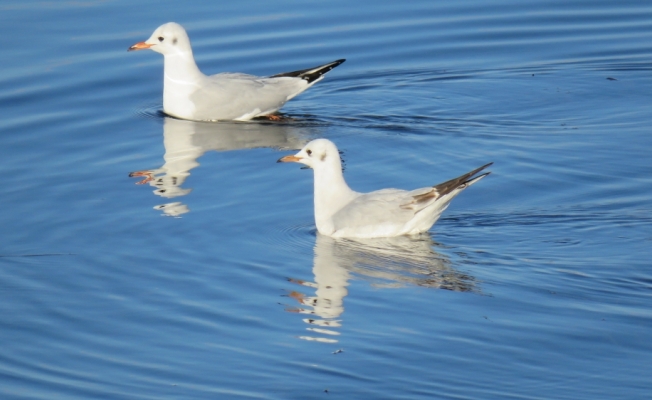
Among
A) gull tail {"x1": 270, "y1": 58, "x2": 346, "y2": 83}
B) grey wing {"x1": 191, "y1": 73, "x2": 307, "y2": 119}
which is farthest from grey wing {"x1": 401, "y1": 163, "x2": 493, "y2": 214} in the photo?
gull tail {"x1": 270, "y1": 58, "x2": 346, "y2": 83}

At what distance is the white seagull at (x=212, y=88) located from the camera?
45.6 ft

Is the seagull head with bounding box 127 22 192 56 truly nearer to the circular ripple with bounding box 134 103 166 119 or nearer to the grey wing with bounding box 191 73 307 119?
the grey wing with bounding box 191 73 307 119

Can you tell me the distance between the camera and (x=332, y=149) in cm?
1039

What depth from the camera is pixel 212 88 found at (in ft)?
45.5

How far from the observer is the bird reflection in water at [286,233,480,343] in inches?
332

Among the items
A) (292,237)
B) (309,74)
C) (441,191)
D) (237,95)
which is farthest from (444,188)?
(309,74)

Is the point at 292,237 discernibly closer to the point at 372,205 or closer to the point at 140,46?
the point at 372,205

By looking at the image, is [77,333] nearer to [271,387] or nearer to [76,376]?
[76,376]

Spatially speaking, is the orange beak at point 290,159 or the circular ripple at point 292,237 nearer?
the circular ripple at point 292,237

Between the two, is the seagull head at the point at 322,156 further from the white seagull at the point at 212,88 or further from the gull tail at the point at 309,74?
the gull tail at the point at 309,74

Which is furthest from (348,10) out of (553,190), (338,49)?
(553,190)

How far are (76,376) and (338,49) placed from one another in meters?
9.72

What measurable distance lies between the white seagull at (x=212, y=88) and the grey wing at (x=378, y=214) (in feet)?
13.8

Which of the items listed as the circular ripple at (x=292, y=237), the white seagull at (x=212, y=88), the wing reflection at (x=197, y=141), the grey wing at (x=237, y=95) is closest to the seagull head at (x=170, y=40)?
the white seagull at (x=212, y=88)
